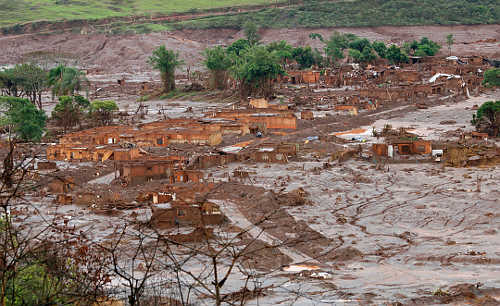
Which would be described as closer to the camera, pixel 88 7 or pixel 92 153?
pixel 92 153

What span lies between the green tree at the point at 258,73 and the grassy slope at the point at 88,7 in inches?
2706

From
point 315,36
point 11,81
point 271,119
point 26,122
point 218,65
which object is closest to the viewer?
point 26,122

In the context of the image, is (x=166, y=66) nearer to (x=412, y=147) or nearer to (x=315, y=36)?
(x=412, y=147)

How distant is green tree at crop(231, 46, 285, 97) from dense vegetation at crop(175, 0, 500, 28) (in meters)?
57.0

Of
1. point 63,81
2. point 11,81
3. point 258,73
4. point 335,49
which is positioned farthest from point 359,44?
point 11,81

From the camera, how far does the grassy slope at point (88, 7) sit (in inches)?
4862

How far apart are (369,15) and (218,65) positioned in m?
58.1

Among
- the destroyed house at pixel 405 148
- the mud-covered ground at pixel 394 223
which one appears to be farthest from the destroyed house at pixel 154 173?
the destroyed house at pixel 405 148

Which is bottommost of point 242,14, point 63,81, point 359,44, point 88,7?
point 63,81

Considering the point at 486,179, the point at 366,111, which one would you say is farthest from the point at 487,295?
the point at 366,111

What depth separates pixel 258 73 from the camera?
199 ft

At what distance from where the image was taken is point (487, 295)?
45.5 feet

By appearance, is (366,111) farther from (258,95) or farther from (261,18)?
(261,18)

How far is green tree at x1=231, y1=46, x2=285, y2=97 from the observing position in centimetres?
6056
